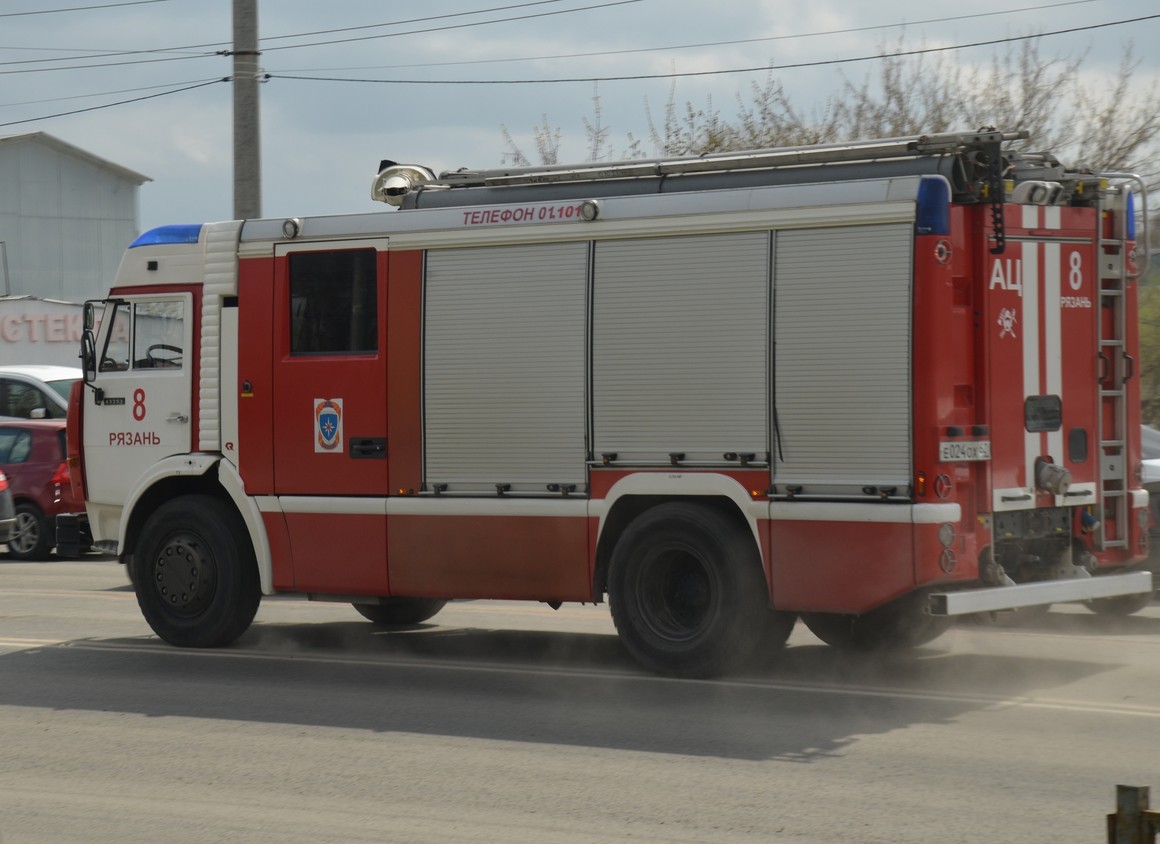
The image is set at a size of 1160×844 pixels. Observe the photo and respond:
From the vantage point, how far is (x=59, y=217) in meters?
58.1

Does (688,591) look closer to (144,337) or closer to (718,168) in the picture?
(718,168)

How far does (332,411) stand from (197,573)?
1.60 metres

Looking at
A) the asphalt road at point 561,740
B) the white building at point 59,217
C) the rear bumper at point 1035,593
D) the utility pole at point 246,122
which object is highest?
the white building at point 59,217

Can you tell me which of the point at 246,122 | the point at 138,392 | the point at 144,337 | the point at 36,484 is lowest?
the point at 36,484

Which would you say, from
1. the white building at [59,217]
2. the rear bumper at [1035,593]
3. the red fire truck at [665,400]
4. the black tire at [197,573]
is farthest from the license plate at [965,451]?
the white building at [59,217]

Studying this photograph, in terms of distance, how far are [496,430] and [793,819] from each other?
4369 millimetres

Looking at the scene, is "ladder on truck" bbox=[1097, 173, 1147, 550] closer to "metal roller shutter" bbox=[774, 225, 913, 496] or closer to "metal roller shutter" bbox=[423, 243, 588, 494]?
"metal roller shutter" bbox=[774, 225, 913, 496]

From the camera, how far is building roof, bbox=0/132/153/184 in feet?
187

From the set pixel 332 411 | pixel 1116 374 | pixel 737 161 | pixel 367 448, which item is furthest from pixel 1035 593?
pixel 332 411

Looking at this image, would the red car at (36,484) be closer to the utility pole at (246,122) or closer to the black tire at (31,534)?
the black tire at (31,534)

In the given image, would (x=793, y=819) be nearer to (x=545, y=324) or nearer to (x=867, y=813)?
(x=867, y=813)

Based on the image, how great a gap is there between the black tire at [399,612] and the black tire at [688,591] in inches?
121

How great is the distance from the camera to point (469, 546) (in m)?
10.5

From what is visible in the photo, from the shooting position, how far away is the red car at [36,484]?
19.6 meters
